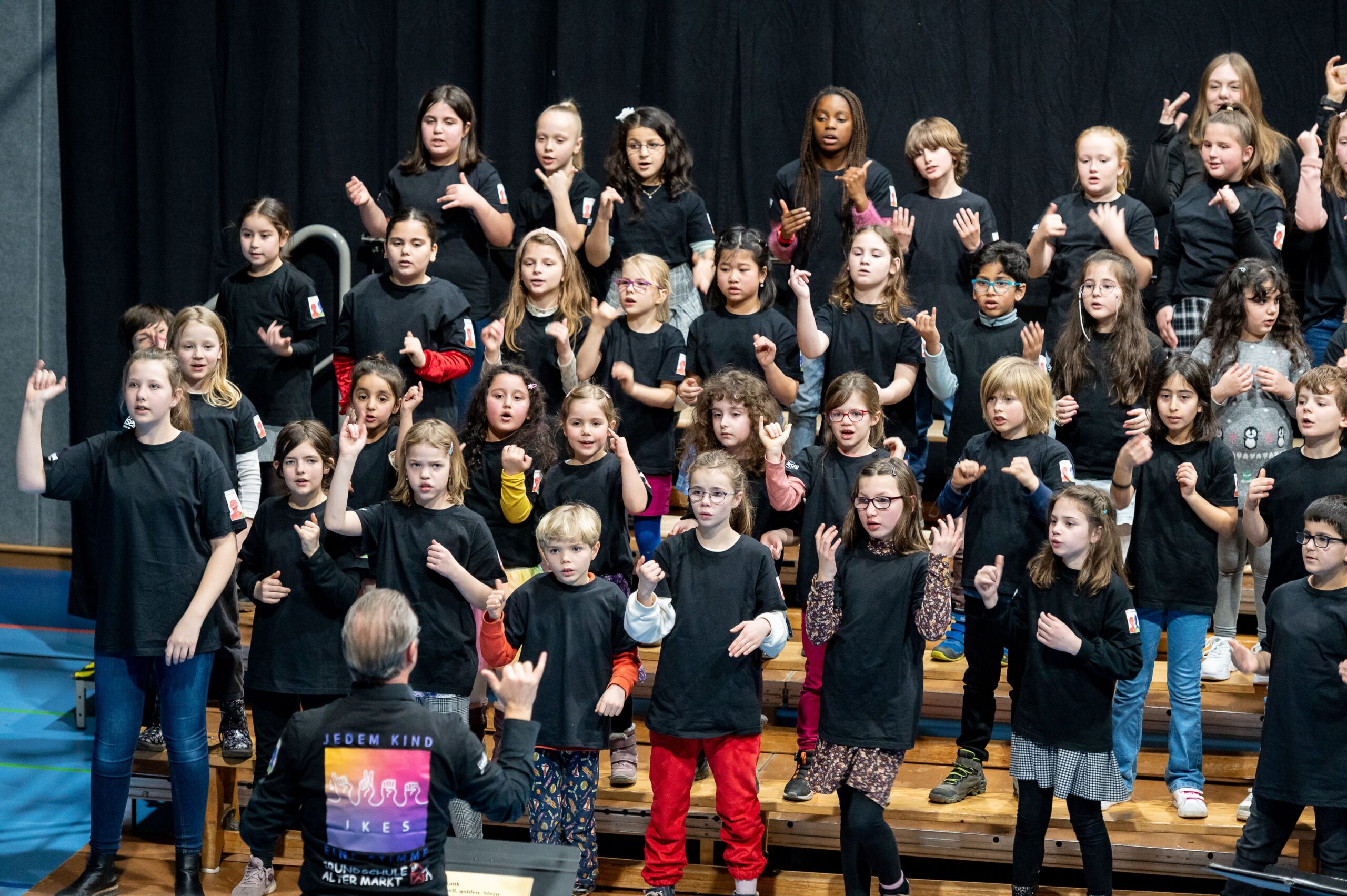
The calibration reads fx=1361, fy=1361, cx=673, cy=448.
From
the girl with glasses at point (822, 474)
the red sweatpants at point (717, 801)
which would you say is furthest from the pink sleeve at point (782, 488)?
the red sweatpants at point (717, 801)

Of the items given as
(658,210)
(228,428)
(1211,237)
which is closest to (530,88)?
(658,210)

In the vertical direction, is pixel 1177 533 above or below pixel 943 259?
below

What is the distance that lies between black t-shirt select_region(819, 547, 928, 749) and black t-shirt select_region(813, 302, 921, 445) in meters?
1.26

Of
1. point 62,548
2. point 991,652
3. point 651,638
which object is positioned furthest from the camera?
point 62,548

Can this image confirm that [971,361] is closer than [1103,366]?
No

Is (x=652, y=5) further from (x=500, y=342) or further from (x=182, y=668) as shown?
(x=182, y=668)

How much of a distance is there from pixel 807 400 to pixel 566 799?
1.93m

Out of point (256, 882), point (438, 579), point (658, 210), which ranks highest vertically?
point (658, 210)

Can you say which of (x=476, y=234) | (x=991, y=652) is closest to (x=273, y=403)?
(x=476, y=234)

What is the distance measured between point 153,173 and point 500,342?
10.00 feet

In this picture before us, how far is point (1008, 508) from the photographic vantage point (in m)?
4.33

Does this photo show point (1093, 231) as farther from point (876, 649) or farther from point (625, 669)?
point (625, 669)

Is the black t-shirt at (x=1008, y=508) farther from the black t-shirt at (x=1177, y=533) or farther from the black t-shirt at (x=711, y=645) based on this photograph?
the black t-shirt at (x=711, y=645)

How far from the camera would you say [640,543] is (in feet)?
15.9
